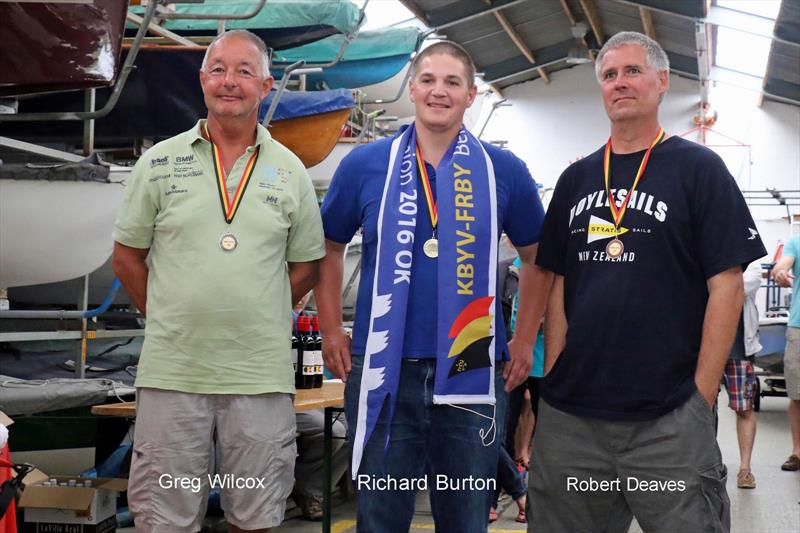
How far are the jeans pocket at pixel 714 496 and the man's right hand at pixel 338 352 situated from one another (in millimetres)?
877

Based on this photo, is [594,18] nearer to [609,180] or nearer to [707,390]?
[609,180]

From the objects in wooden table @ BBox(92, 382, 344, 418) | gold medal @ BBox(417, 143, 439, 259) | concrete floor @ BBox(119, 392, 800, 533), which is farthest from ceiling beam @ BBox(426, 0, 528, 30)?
gold medal @ BBox(417, 143, 439, 259)

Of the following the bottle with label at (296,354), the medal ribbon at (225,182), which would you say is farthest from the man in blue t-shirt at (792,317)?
the medal ribbon at (225,182)

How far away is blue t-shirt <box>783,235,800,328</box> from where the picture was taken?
584 cm

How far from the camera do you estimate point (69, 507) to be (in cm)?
339

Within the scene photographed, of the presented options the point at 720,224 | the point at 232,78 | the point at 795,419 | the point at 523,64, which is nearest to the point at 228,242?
the point at 232,78

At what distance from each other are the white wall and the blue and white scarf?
16496 mm

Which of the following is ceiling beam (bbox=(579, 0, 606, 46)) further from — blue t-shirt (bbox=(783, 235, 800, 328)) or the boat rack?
the boat rack

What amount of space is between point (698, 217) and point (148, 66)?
3.97m

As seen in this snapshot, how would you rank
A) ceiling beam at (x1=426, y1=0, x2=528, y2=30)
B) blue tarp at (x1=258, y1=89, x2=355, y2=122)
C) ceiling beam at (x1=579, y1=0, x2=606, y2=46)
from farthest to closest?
ceiling beam at (x1=579, y1=0, x2=606, y2=46) < ceiling beam at (x1=426, y1=0, x2=528, y2=30) < blue tarp at (x1=258, y1=89, x2=355, y2=122)

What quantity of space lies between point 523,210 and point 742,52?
626 inches

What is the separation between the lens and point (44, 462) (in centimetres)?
395

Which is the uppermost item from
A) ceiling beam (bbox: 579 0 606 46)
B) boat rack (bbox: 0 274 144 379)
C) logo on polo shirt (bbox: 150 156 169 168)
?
ceiling beam (bbox: 579 0 606 46)

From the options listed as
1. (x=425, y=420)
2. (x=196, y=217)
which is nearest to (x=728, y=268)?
(x=425, y=420)
